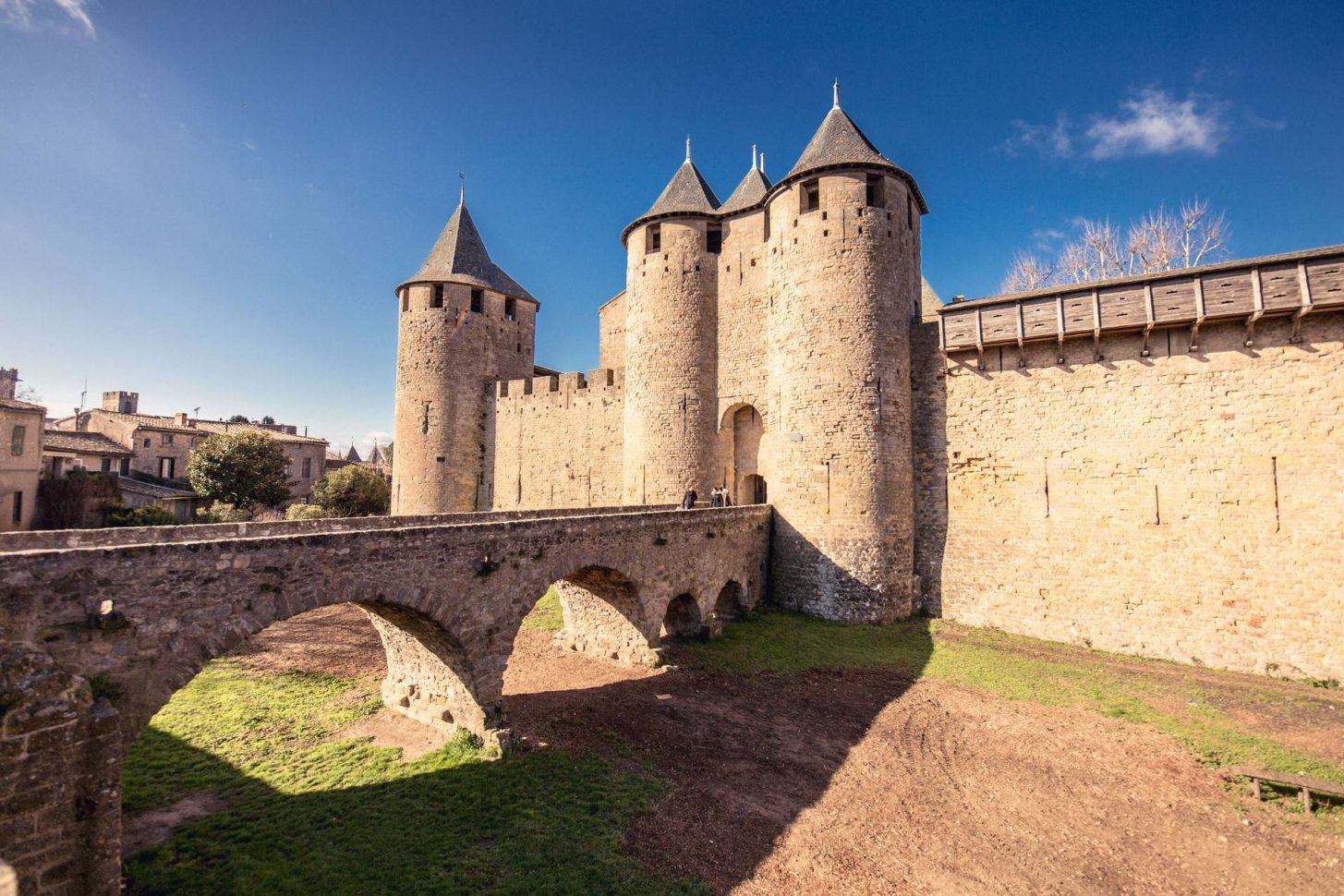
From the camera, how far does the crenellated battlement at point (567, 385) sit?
23.1 meters

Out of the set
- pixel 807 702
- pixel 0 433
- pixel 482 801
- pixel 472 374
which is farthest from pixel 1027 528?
pixel 0 433

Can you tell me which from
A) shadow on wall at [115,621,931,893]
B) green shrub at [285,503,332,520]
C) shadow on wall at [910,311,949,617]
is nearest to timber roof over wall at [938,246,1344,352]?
shadow on wall at [910,311,949,617]

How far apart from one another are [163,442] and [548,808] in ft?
120

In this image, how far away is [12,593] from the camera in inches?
201

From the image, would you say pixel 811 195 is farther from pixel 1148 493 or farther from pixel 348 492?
pixel 348 492

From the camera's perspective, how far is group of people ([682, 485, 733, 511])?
1723 cm

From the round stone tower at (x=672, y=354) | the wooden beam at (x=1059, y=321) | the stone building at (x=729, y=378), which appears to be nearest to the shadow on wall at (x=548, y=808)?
the stone building at (x=729, y=378)

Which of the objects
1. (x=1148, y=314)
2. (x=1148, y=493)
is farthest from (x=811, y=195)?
(x=1148, y=493)

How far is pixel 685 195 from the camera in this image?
70.4 ft

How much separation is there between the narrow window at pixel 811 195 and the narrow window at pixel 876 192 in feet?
4.84

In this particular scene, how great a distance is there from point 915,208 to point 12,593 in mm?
21545

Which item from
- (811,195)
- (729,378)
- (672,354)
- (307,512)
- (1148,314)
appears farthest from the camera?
(307,512)

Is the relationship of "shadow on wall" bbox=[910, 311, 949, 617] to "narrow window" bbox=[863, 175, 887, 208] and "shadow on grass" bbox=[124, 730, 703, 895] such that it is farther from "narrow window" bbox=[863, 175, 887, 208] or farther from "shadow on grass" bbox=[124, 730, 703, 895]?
"shadow on grass" bbox=[124, 730, 703, 895]

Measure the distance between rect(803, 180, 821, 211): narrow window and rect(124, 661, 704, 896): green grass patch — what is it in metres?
15.9
